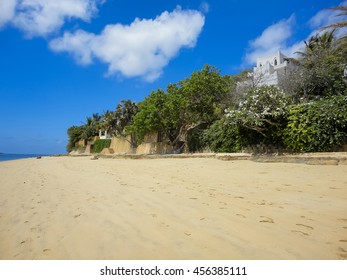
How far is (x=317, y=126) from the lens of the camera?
9539 mm

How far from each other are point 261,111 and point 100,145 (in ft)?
102

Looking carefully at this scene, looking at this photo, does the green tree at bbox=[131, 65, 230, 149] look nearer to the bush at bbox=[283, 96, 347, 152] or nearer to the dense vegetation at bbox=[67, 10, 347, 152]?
the dense vegetation at bbox=[67, 10, 347, 152]

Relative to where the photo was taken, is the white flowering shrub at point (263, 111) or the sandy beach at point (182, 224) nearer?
the sandy beach at point (182, 224)

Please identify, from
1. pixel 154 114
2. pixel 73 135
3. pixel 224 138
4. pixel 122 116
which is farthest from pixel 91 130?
pixel 224 138

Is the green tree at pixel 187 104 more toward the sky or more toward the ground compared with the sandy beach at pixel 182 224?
more toward the sky

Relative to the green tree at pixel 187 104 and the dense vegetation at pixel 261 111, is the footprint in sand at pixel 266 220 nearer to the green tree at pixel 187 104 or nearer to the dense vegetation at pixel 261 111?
the dense vegetation at pixel 261 111

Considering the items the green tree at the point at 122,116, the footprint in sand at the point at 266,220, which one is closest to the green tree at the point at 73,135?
the green tree at the point at 122,116

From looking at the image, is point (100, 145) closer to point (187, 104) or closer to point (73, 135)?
point (73, 135)

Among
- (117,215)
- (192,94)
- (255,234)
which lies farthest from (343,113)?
(192,94)

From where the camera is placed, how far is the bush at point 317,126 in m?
9.11

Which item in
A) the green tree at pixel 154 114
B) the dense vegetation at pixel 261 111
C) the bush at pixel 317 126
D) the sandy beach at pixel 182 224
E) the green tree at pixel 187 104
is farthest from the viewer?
the green tree at pixel 154 114

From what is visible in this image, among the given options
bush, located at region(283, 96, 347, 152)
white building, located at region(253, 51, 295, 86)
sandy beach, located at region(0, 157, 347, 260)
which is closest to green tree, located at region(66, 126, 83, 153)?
white building, located at region(253, 51, 295, 86)

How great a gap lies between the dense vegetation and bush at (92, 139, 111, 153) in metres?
9.66

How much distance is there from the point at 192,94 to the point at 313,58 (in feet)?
32.3
